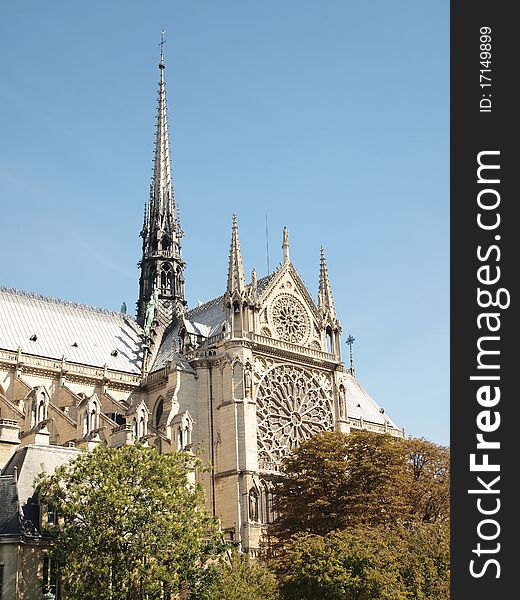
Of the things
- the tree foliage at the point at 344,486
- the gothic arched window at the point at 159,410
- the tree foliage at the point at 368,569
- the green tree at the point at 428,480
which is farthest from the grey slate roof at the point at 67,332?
the tree foliage at the point at 368,569

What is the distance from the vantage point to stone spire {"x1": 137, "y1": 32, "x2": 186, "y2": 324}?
265 ft

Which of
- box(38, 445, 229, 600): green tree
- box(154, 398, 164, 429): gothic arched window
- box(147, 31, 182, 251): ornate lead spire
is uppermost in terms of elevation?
box(147, 31, 182, 251): ornate lead spire

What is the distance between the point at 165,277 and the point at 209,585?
43.3m

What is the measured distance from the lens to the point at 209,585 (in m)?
40.7

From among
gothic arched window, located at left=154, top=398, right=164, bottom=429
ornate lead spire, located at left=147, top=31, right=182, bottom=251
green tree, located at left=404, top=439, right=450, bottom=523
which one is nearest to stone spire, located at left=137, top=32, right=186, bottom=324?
ornate lead spire, located at left=147, top=31, right=182, bottom=251

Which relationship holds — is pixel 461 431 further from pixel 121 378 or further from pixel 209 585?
pixel 121 378

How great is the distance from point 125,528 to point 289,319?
3190cm

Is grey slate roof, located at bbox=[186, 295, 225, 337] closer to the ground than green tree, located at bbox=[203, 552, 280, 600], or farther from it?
farther from it

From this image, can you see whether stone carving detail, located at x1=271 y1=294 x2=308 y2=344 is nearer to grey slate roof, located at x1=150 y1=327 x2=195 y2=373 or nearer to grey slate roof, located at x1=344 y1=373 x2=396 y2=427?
grey slate roof, located at x1=150 y1=327 x2=195 y2=373

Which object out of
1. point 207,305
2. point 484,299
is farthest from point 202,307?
point 484,299

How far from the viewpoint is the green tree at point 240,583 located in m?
40.9

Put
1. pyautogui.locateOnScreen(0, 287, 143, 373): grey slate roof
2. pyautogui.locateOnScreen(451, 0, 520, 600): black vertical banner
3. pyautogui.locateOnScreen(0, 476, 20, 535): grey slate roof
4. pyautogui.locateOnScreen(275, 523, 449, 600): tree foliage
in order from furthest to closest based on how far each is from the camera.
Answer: pyautogui.locateOnScreen(0, 287, 143, 373): grey slate roof → pyautogui.locateOnScreen(275, 523, 449, 600): tree foliage → pyautogui.locateOnScreen(0, 476, 20, 535): grey slate roof → pyautogui.locateOnScreen(451, 0, 520, 600): black vertical banner

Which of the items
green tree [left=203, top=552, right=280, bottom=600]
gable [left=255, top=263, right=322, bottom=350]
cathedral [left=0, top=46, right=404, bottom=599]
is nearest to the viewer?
green tree [left=203, top=552, right=280, bottom=600]

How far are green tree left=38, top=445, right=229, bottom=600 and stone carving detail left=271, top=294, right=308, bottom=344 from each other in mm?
27756
